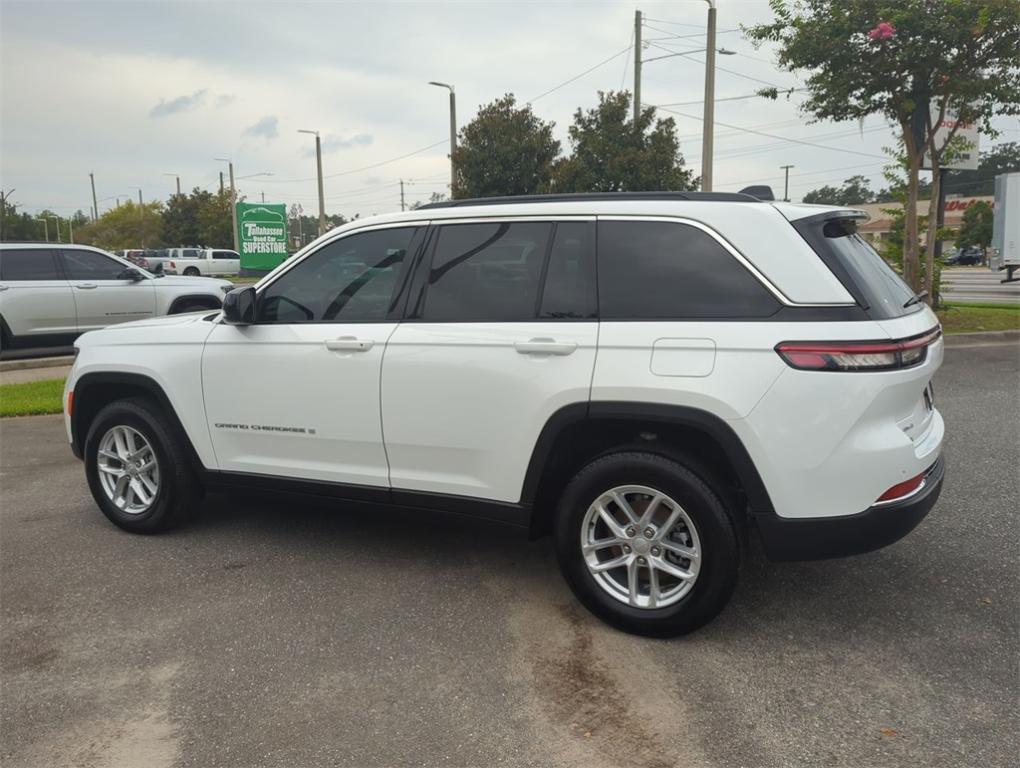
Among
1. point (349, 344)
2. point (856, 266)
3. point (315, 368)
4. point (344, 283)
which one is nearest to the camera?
point (856, 266)

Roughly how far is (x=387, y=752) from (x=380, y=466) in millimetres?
1566

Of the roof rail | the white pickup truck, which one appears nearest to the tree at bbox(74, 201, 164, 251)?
the white pickup truck

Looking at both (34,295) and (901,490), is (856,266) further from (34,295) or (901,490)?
(34,295)

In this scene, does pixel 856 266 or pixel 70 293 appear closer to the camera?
pixel 856 266

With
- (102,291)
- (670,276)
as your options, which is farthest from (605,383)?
(102,291)

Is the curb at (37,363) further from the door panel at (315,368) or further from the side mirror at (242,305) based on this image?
the side mirror at (242,305)

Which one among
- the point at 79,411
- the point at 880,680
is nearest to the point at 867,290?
the point at 880,680

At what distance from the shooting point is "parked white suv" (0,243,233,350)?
11492mm

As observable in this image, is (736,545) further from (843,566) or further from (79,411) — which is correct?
(79,411)

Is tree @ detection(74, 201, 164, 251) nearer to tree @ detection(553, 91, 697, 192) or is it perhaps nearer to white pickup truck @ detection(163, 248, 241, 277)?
white pickup truck @ detection(163, 248, 241, 277)

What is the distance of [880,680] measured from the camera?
317cm

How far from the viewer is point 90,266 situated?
1202 cm

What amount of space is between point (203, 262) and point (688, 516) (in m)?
46.7

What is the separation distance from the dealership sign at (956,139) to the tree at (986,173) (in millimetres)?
69287
